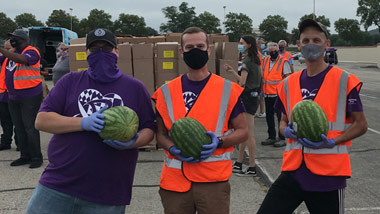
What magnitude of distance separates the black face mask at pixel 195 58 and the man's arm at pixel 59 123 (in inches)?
35.4

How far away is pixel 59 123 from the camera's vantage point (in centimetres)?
220

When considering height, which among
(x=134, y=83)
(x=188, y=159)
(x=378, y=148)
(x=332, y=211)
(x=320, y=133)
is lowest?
(x=378, y=148)

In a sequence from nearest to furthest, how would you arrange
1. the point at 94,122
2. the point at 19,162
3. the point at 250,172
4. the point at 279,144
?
the point at 94,122, the point at 250,172, the point at 19,162, the point at 279,144

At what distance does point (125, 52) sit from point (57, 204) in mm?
4659

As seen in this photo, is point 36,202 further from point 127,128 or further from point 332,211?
point 332,211

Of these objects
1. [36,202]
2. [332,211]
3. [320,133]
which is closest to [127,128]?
[36,202]

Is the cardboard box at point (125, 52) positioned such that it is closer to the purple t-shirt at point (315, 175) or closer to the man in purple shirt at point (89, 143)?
the man in purple shirt at point (89, 143)

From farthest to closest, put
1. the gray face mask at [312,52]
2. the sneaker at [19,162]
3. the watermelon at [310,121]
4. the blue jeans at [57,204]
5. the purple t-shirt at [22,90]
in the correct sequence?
the sneaker at [19,162] → the purple t-shirt at [22,90] → the gray face mask at [312,52] → the watermelon at [310,121] → the blue jeans at [57,204]

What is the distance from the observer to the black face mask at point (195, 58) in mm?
2533

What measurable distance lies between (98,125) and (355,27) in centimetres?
8234

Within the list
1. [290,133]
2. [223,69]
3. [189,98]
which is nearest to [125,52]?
[223,69]

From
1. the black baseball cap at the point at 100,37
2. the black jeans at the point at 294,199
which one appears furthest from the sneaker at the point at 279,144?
the black baseball cap at the point at 100,37

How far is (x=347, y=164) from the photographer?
2.49 meters

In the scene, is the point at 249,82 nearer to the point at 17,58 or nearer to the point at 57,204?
the point at 17,58
